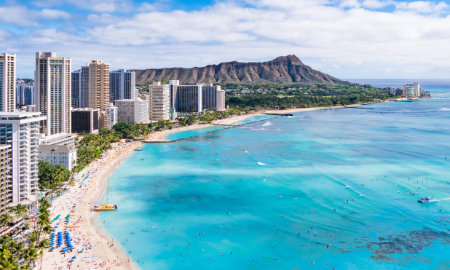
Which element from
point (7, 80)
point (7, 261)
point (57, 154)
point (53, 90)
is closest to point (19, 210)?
point (7, 261)

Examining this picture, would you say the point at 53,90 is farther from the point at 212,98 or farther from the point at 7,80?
the point at 212,98

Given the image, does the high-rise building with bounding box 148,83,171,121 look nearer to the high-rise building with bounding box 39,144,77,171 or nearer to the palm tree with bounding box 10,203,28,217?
the high-rise building with bounding box 39,144,77,171

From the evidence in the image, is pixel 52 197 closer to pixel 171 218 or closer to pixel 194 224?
pixel 171 218

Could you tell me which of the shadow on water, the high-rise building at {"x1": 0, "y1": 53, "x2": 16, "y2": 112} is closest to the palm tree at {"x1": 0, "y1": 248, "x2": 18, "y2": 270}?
the shadow on water

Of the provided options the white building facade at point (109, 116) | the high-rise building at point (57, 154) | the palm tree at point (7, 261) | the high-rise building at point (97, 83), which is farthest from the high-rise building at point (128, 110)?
the palm tree at point (7, 261)

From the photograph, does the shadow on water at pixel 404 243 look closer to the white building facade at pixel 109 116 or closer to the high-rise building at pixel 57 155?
the high-rise building at pixel 57 155

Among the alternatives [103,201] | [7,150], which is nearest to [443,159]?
[103,201]
